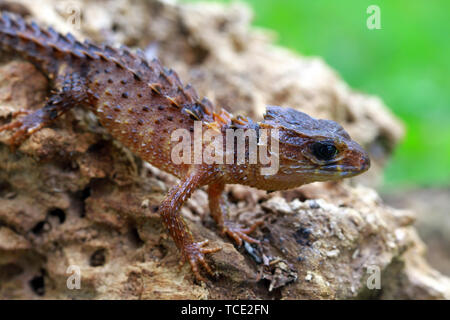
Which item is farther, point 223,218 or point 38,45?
point 38,45

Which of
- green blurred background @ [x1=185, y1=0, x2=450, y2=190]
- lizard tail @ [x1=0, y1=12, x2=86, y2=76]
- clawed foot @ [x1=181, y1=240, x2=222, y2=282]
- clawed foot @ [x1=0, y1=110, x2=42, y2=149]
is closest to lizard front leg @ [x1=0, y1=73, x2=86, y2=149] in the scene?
clawed foot @ [x1=0, y1=110, x2=42, y2=149]

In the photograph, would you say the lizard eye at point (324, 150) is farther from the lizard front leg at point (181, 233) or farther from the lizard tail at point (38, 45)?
the lizard tail at point (38, 45)

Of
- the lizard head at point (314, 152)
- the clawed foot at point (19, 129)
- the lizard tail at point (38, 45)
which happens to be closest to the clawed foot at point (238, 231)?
the lizard head at point (314, 152)

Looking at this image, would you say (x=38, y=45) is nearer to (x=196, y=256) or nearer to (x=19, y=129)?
(x=19, y=129)

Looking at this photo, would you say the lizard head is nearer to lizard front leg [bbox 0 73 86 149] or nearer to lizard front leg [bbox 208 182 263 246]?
lizard front leg [bbox 208 182 263 246]

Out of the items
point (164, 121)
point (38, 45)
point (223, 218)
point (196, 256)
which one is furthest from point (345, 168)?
point (38, 45)

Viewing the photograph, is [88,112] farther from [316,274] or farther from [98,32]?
[316,274]
